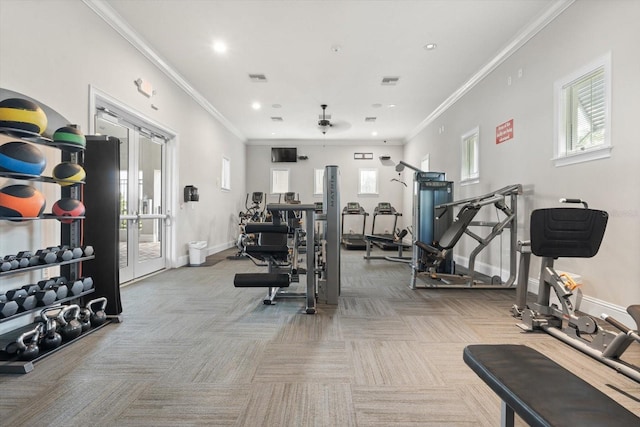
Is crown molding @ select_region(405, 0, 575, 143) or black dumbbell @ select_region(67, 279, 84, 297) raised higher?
crown molding @ select_region(405, 0, 575, 143)

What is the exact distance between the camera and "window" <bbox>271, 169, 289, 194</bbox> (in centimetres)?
977

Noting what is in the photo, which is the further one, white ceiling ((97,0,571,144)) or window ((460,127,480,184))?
window ((460,127,480,184))

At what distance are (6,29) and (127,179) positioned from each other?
81.1 inches

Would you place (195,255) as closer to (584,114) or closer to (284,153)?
(284,153)

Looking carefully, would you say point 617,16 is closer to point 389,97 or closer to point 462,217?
point 462,217

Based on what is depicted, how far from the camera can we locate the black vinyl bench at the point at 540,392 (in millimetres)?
735

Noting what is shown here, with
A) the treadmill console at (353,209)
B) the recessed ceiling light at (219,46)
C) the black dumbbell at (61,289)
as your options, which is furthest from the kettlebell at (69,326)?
the treadmill console at (353,209)

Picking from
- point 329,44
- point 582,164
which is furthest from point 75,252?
point 582,164

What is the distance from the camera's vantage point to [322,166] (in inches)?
384

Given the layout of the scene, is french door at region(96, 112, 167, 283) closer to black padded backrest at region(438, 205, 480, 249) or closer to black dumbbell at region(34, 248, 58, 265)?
black dumbbell at region(34, 248, 58, 265)

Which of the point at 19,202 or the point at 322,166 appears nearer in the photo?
the point at 19,202

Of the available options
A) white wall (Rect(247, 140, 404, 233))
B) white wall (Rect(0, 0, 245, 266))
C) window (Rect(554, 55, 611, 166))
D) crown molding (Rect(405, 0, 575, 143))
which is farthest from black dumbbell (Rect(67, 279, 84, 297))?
white wall (Rect(247, 140, 404, 233))

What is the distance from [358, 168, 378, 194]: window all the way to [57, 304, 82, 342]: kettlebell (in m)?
8.18

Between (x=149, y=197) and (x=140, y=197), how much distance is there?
9.9 inches
